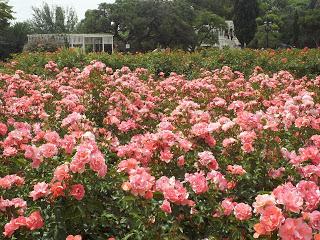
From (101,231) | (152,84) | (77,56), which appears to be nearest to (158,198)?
(101,231)

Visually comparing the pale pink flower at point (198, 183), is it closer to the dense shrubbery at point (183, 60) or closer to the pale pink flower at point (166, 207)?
the pale pink flower at point (166, 207)

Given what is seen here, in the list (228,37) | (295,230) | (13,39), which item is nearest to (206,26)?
(228,37)

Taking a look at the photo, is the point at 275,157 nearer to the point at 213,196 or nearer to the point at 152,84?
the point at 213,196

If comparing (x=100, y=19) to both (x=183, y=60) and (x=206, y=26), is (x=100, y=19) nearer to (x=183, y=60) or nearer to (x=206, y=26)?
(x=206, y=26)

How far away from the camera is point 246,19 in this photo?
46.2 metres

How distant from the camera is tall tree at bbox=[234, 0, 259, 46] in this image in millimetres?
46000

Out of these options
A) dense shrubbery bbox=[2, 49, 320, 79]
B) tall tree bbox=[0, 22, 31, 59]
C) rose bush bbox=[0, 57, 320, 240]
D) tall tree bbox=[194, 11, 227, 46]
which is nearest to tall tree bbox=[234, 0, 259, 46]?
tall tree bbox=[194, 11, 227, 46]

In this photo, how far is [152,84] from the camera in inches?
301

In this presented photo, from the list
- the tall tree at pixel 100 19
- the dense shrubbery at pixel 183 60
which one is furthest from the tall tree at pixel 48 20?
the dense shrubbery at pixel 183 60

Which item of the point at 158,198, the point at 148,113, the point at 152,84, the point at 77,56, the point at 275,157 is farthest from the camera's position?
the point at 77,56

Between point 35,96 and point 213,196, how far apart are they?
302cm

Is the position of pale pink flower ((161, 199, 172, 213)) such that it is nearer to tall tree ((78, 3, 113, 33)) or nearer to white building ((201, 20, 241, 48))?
tall tree ((78, 3, 113, 33))

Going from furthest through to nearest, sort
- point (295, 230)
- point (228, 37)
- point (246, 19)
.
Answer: point (228, 37) < point (246, 19) < point (295, 230)

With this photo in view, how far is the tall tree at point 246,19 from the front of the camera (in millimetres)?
46000
